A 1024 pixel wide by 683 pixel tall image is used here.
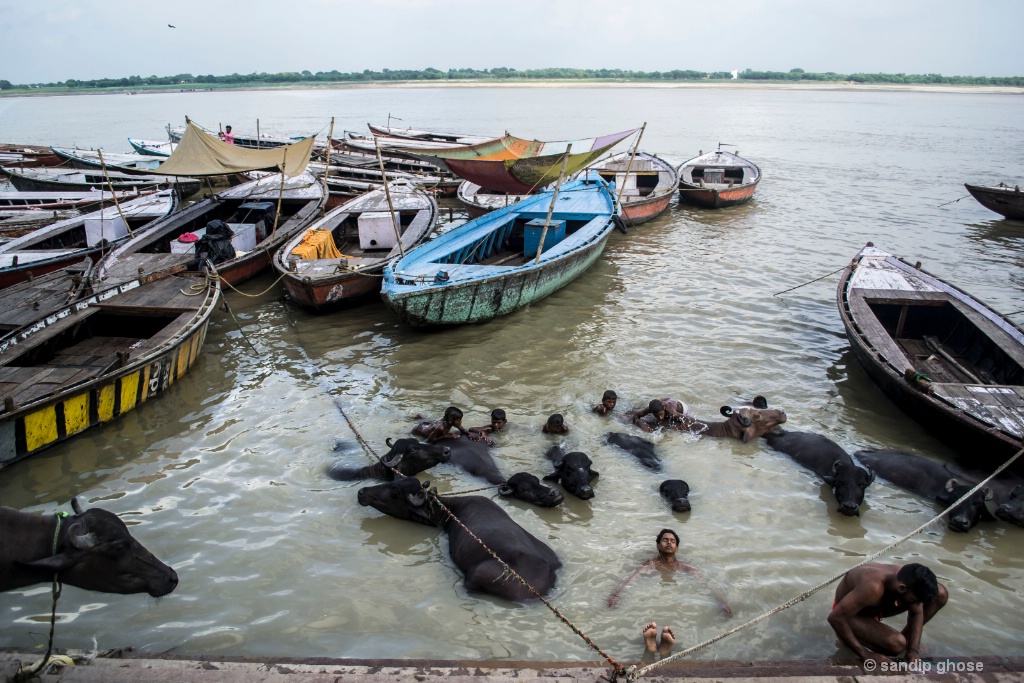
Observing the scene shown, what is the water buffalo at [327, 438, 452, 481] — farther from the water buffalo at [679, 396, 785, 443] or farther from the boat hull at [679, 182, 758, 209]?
the boat hull at [679, 182, 758, 209]

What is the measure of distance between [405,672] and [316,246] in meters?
10.4

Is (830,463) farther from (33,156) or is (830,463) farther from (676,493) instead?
(33,156)

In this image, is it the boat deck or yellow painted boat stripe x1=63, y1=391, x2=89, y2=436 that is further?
the boat deck

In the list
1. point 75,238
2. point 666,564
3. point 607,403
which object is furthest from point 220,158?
point 666,564

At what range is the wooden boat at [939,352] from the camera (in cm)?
700

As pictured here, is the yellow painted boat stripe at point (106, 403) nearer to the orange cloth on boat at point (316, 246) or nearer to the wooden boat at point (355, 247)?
the wooden boat at point (355, 247)

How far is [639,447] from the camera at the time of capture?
7527 mm

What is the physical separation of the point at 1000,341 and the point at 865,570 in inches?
242

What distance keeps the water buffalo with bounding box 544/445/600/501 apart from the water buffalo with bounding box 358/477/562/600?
0.90m

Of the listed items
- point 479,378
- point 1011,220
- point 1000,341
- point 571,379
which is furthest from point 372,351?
point 1011,220

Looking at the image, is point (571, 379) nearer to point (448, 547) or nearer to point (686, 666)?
point (448, 547)

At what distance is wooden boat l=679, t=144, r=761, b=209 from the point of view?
21.1 metres

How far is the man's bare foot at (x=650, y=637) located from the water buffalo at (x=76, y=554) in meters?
3.68

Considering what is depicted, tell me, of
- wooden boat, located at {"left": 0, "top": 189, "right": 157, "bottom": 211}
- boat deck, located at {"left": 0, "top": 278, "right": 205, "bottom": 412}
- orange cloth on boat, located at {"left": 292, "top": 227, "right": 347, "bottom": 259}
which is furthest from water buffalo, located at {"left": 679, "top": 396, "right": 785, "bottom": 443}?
wooden boat, located at {"left": 0, "top": 189, "right": 157, "bottom": 211}
